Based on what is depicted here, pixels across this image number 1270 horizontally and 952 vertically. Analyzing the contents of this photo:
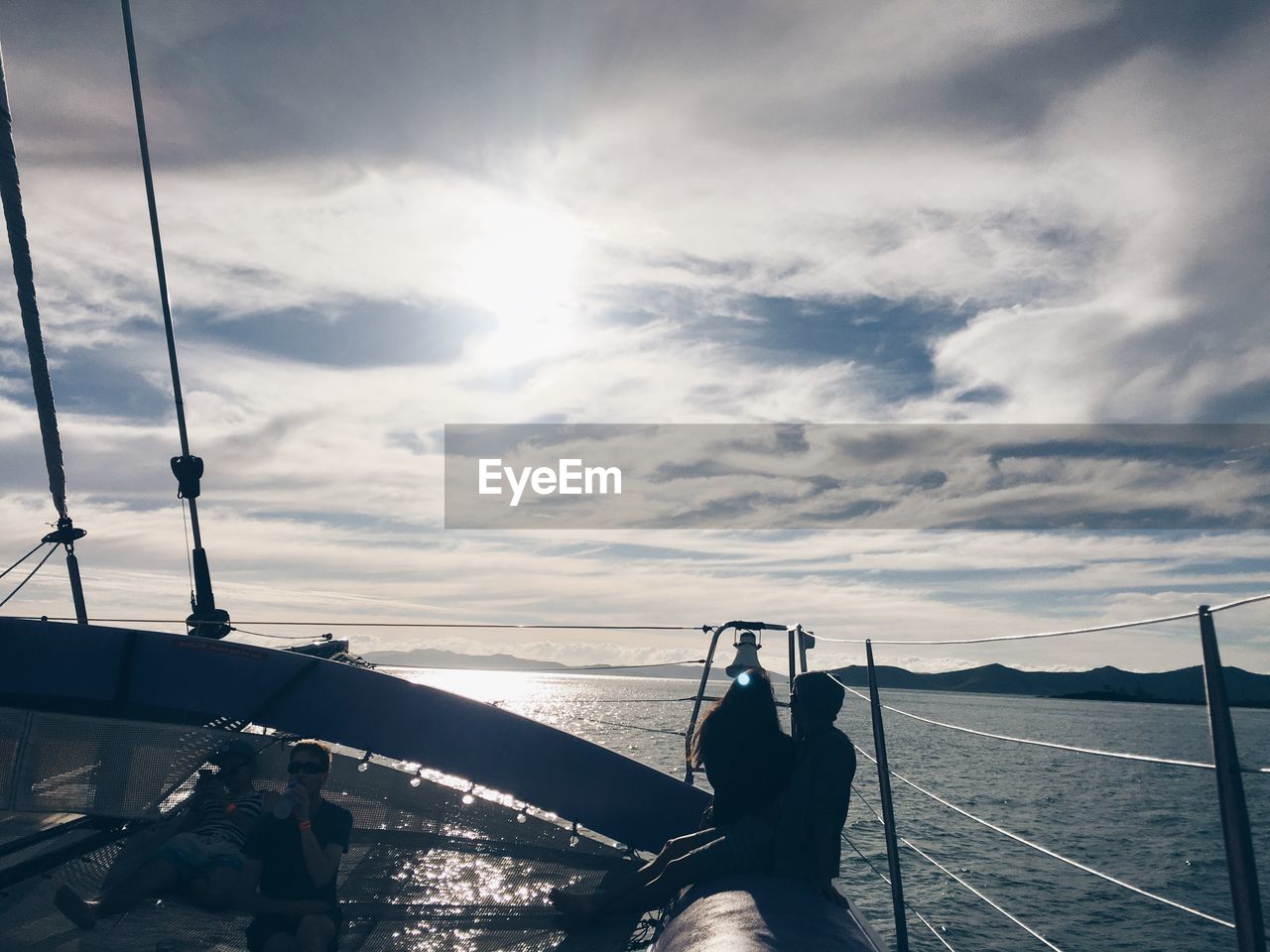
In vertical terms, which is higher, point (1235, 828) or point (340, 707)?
point (340, 707)

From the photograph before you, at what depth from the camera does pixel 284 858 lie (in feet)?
15.4

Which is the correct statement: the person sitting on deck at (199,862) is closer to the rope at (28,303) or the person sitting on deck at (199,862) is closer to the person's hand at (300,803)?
the person's hand at (300,803)

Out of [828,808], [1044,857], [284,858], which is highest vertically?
[828,808]

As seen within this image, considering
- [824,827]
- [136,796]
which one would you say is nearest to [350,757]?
[136,796]

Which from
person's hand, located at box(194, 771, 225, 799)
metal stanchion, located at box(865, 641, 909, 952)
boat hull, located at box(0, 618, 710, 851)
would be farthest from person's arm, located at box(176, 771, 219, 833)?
metal stanchion, located at box(865, 641, 909, 952)

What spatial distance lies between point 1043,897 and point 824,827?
22469 mm

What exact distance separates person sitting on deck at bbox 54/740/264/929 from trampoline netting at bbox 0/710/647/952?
0.19 metres

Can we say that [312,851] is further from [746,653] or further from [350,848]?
[746,653]

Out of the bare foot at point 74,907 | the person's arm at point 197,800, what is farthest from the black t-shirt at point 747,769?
the bare foot at point 74,907

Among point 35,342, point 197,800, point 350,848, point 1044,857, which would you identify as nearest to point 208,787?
point 197,800

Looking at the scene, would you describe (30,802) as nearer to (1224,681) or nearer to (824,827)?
(824,827)

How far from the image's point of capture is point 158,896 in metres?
5.08

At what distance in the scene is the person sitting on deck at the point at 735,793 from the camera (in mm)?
4586

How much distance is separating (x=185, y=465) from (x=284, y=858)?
6.72 metres
